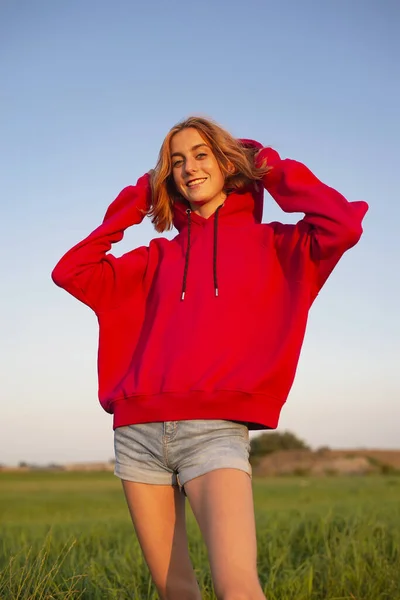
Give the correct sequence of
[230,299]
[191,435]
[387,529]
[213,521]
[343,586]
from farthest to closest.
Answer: [387,529], [343,586], [230,299], [191,435], [213,521]

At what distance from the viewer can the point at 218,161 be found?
3.29 m

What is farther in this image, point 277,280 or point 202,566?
point 202,566

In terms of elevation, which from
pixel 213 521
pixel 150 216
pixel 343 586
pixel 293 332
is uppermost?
pixel 150 216

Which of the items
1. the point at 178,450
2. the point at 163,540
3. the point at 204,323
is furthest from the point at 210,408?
the point at 163,540

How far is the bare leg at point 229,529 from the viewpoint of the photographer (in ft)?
8.34

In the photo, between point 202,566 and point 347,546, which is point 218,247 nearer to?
point 202,566

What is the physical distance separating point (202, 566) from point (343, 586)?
3.10ft

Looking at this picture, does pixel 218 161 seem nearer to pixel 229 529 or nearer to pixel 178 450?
pixel 178 450

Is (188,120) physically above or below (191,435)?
above

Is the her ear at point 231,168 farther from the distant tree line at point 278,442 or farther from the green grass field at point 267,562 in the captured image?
the distant tree line at point 278,442

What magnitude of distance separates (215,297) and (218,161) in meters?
0.61

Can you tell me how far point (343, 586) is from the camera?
495cm

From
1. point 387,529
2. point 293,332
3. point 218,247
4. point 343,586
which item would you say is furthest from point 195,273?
point 387,529

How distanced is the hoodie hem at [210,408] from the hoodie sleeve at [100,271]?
0.58m
